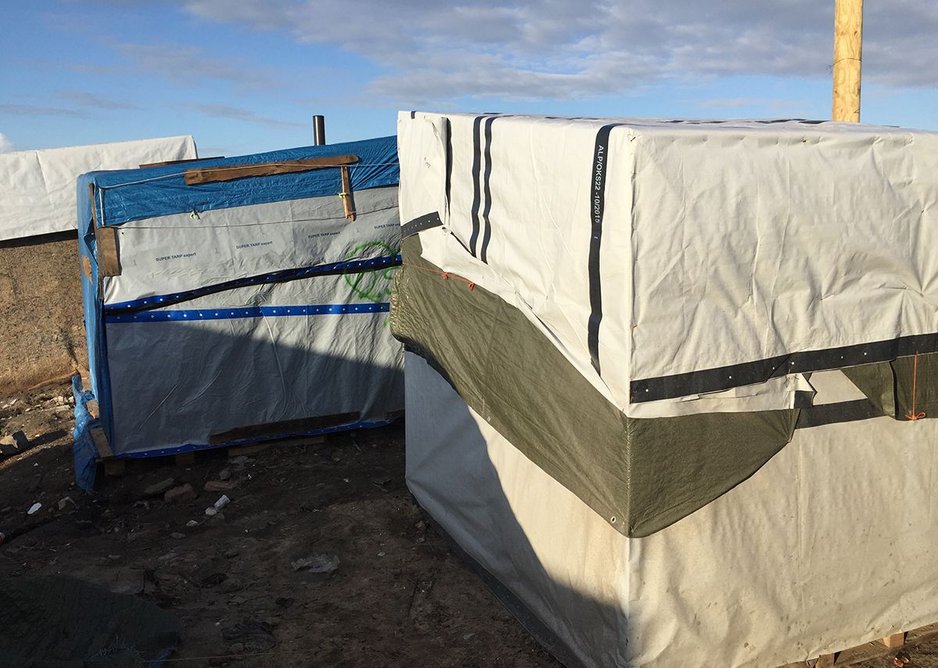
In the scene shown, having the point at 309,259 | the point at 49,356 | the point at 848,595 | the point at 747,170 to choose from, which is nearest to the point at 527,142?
the point at 747,170

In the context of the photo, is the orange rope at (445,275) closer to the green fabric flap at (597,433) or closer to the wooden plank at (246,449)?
the green fabric flap at (597,433)

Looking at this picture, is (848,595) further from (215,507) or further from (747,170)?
(215,507)

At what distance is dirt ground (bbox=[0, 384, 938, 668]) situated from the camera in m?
4.13

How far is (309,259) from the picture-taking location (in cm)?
675

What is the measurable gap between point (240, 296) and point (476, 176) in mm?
3131

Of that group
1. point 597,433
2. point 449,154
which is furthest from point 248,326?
point 597,433

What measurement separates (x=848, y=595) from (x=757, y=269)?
5.67 ft

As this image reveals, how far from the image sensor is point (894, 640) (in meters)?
3.94

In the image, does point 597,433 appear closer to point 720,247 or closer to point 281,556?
point 720,247

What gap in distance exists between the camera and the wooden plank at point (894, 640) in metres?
3.94

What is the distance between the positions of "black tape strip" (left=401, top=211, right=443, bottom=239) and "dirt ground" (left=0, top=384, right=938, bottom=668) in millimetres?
1946

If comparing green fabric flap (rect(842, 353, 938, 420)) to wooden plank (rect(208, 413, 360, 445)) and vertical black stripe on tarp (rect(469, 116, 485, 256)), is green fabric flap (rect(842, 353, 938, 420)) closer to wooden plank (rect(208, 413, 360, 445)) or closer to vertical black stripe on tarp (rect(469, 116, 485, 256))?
vertical black stripe on tarp (rect(469, 116, 485, 256))

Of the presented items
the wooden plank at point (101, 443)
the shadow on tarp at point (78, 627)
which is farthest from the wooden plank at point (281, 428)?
the shadow on tarp at point (78, 627)

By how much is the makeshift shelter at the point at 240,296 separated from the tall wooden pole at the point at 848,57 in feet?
11.5
